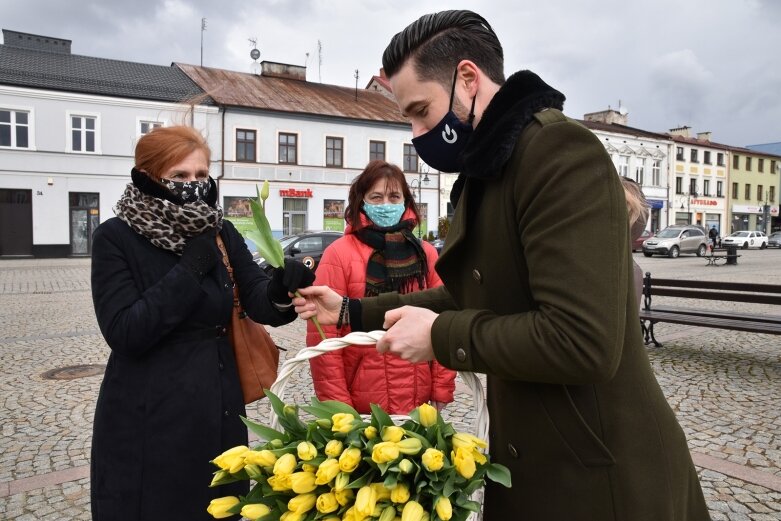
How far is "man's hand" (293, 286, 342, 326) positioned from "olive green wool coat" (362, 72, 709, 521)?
65 centimetres

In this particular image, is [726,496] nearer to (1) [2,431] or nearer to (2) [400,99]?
(2) [400,99]

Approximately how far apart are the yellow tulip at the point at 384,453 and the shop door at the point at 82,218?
28.8m

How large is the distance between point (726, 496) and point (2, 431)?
522 centimetres

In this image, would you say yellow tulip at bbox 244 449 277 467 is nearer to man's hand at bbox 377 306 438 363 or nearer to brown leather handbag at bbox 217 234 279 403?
man's hand at bbox 377 306 438 363

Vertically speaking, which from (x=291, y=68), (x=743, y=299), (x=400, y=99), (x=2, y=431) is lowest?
(x=2, y=431)

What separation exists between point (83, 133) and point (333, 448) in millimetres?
29529

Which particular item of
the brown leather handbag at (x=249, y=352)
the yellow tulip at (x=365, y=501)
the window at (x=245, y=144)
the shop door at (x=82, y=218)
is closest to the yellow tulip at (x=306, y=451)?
the yellow tulip at (x=365, y=501)

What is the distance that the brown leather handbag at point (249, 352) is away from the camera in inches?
87.4

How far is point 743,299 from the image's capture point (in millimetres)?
7160

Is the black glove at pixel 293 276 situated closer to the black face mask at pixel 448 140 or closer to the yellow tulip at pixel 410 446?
the black face mask at pixel 448 140

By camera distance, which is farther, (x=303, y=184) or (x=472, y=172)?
(x=303, y=184)

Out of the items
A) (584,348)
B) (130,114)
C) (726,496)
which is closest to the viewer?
(584,348)

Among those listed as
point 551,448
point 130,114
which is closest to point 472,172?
point 551,448

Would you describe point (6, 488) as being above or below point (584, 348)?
below
